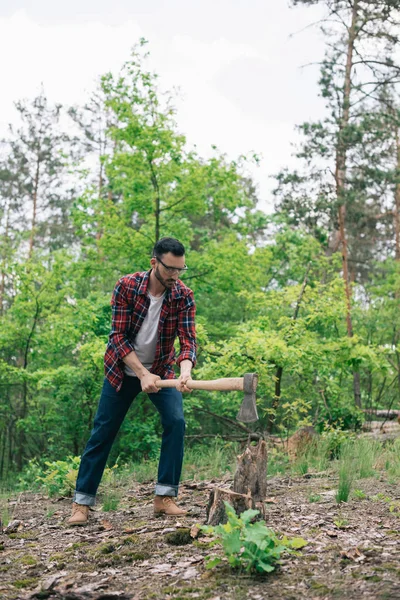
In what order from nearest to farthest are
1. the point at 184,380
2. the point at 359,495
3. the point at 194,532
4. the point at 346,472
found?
the point at 194,532, the point at 184,380, the point at 359,495, the point at 346,472

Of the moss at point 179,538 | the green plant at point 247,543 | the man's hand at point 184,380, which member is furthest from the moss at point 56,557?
the man's hand at point 184,380

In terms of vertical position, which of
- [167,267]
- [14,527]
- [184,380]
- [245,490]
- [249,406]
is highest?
[167,267]

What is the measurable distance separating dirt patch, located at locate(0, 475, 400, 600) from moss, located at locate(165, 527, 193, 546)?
0.01m

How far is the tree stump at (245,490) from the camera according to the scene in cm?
431

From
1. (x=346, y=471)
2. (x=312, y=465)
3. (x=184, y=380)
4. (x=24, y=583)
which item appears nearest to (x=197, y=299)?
(x=312, y=465)

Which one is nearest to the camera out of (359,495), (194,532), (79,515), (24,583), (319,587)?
(319,587)

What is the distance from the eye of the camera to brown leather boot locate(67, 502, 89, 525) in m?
5.01

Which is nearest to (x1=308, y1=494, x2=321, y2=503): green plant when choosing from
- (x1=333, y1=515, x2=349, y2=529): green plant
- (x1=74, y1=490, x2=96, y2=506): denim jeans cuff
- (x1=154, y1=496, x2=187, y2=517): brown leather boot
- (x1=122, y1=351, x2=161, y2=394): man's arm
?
(x1=333, y1=515, x2=349, y2=529): green plant

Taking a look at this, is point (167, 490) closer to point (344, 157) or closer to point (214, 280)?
point (214, 280)

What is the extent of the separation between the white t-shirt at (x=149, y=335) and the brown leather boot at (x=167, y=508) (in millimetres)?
983

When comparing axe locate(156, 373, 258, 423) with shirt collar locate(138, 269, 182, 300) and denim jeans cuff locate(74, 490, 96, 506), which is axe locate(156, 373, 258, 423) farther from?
denim jeans cuff locate(74, 490, 96, 506)

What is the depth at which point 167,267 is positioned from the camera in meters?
4.68

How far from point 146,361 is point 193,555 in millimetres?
1584

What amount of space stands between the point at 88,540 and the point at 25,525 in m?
1.20
